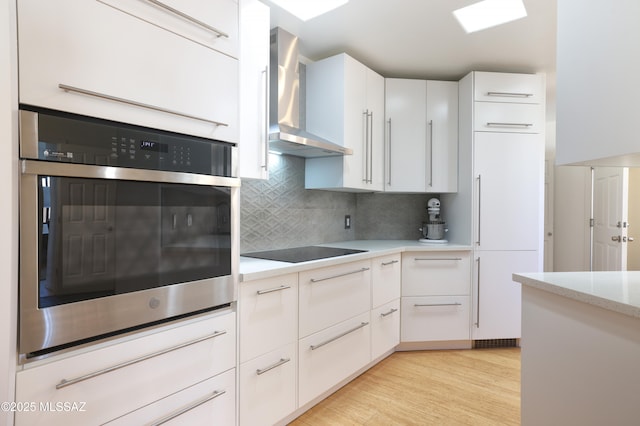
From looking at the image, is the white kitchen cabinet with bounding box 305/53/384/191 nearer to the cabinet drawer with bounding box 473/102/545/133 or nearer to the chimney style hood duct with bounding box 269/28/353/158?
the chimney style hood duct with bounding box 269/28/353/158

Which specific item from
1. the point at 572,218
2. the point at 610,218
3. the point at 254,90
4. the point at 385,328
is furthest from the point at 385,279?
the point at 572,218

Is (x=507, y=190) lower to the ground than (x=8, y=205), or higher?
higher

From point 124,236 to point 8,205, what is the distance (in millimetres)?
325

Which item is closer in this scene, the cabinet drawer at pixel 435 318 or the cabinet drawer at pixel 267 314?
the cabinet drawer at pixel 267 314

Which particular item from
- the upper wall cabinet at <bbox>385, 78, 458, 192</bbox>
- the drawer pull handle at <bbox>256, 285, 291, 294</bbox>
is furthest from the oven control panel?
the upper wall cabinet at <bbox>385, 78, 458, 192</bbox>

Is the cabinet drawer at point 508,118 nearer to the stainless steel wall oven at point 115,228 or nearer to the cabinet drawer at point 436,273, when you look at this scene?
the cabinet drawer at point 436,273

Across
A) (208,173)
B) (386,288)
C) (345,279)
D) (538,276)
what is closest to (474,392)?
(386,288)

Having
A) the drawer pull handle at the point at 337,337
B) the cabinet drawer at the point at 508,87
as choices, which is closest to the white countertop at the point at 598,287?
the drawer pull handle at the point at 337,337

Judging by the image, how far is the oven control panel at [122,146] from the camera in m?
0.97

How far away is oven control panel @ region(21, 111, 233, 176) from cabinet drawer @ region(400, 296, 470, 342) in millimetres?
2080

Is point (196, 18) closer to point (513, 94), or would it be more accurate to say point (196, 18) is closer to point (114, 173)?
point (114, 173)

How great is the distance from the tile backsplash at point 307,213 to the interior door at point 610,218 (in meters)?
1.93

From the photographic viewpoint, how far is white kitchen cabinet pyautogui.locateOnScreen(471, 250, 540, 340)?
2.86 metres

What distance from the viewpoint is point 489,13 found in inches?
83.0
